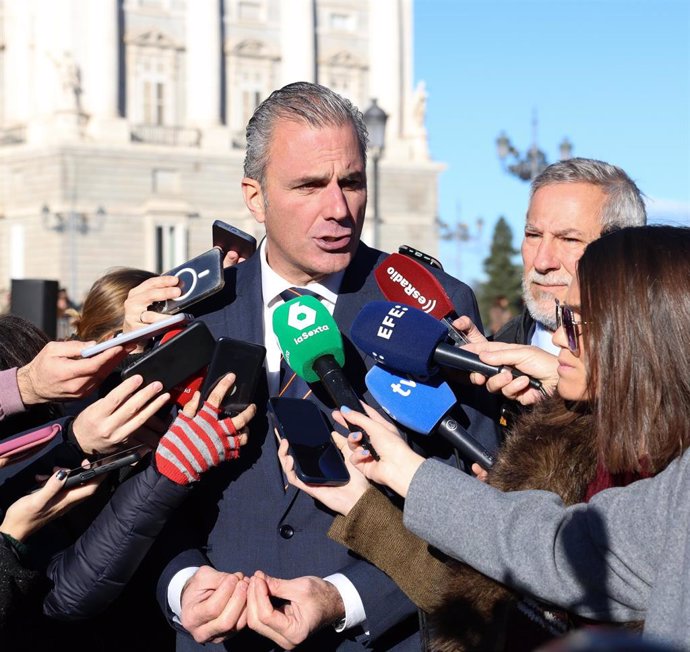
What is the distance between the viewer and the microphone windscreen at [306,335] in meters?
2.88

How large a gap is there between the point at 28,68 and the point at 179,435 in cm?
3775

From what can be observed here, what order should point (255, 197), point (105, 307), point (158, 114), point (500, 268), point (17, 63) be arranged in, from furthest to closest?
point (500, 268), point (158, 114), point (17, 63), point (105, 307), point (255, 197)

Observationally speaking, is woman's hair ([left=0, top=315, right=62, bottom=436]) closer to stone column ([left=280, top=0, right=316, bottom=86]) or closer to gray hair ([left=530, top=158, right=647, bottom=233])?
gray hair ([left=530, top=158, right=647, bottom=233])

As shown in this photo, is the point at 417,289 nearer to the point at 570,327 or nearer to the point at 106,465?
the point at 570,327

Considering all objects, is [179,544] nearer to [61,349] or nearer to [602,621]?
[61,349]

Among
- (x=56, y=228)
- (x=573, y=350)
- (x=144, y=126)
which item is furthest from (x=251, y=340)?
(x=144, y=126)

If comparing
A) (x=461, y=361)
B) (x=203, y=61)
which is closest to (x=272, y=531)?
(x=461, y=361)

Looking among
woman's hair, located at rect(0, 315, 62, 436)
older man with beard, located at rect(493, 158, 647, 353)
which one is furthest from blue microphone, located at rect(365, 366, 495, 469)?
older man with beard, located at rect(493, 158, 647, 353)

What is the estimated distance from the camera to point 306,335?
9.45 feet

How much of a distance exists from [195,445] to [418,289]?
28.3 inches

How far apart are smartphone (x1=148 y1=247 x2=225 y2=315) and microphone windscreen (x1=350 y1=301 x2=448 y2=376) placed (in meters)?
0.41

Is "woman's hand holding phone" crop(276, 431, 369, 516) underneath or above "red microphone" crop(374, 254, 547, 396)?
underneath

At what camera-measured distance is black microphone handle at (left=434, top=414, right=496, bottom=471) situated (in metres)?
2.82

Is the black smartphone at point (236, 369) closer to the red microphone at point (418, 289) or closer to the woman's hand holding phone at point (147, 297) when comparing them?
the woman's hand holding phone at point (147, 297)
